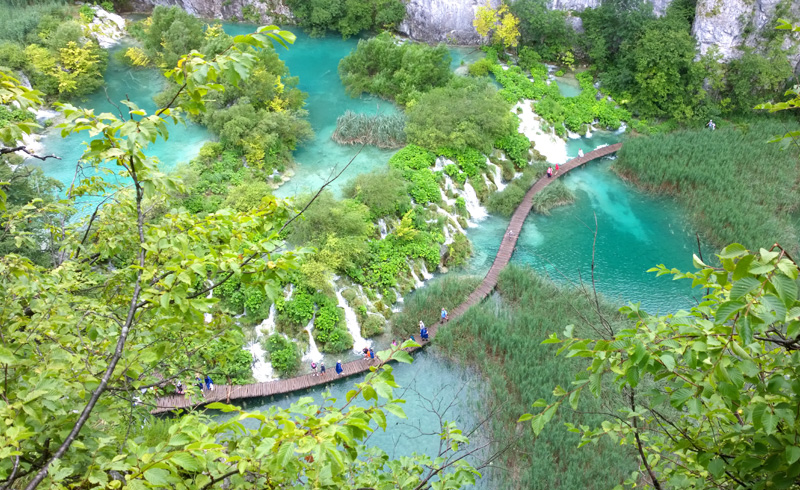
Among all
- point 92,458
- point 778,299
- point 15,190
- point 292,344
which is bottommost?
point 292,344

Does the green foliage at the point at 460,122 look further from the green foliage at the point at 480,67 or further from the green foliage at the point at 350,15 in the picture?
the green foliage at the point at 350,15

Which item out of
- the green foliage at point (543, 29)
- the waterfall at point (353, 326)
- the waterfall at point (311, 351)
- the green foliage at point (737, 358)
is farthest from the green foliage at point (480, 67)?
the green foliage at point (737, 358)

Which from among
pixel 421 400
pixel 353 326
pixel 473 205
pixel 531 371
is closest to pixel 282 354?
pixel 353 326

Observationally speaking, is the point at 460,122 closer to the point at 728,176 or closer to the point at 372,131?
the point at 372,131

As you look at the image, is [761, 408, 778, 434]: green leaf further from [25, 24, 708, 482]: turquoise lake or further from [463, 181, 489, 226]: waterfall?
[463, 181, 489, 226]: waterfall

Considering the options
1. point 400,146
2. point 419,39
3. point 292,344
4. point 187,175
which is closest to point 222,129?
point 187,175

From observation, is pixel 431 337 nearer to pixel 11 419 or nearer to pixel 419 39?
pixel 11 419
